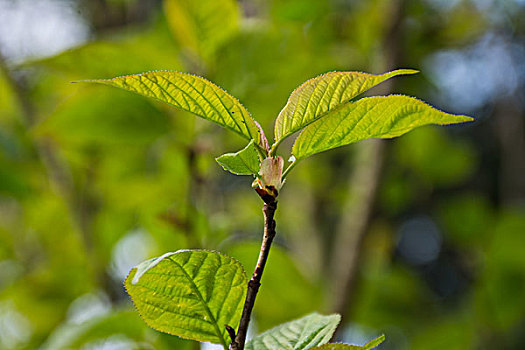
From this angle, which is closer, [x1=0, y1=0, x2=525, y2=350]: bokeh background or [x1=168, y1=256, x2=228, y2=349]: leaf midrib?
[x1=168, y1=256, x2=228, y2=349]: leaf midrib

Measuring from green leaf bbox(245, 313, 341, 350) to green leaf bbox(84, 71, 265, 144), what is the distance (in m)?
0.09

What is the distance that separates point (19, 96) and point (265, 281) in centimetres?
39

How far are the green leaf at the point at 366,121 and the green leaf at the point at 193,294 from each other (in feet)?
0.21

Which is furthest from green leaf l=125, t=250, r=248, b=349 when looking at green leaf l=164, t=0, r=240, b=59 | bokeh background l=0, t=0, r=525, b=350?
green leaf l=164, t=0, r=240, b=59

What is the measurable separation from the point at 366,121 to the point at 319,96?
24 millimetres

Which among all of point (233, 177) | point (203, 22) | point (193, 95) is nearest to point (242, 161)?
point (193, 95)

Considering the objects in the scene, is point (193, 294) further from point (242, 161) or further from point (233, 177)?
point (233, 177)

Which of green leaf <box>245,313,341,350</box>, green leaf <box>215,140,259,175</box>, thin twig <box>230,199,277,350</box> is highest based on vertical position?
green leaf <box>215,140,259,175</box>

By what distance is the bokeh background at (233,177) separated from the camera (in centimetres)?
57

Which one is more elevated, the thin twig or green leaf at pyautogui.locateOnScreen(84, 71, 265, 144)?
green leaf at pyautogui.locateOnScreen(84, 71, 265, 144)

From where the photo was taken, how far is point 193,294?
9.3 inches

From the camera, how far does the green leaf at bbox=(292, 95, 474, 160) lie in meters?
0.23

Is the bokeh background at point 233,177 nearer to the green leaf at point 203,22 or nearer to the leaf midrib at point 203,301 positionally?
the green leaf at point 203,22

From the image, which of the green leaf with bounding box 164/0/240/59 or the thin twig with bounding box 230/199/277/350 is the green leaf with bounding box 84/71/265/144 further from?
the green leaf with bounding box 164/0/240/59
